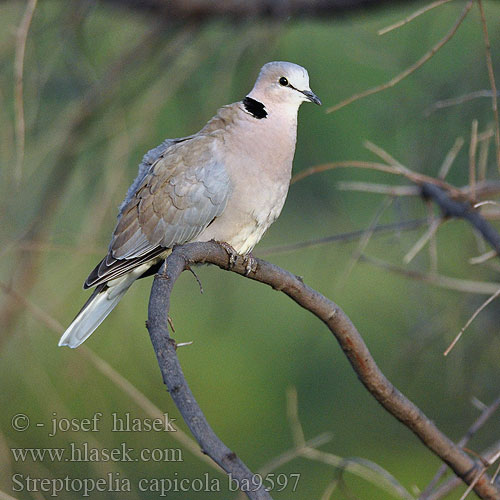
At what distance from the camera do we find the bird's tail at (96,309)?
209 centimetres

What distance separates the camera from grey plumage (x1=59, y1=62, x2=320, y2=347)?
209 centimetres

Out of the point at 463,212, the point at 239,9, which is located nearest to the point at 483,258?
the point at 463,212

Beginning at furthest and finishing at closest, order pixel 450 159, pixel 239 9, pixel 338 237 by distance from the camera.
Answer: pixel 239 9 < pixel 450 159 < pixel 338 237

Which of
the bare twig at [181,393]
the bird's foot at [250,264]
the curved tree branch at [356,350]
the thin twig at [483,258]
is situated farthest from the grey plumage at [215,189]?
the bare twig at [181,393]

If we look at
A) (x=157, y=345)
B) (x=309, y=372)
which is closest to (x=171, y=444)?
(x=309, y=372)

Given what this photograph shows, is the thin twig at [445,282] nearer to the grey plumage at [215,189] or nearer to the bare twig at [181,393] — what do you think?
the grey plumage at [215,189]

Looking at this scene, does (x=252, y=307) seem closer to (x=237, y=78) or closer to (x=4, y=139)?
(x=237, y=78)

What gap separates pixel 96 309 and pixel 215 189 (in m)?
0.47

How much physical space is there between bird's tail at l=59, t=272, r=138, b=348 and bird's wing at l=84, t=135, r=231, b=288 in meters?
0.09

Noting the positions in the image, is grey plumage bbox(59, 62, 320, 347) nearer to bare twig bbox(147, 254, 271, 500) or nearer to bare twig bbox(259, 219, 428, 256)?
bare twig bbox(259, 219, 428, 256)

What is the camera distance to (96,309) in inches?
86.0

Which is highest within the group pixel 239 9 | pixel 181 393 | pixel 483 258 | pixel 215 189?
pixel 239 9

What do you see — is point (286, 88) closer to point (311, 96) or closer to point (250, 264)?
point (311, 96)

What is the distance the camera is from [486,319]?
9.41 feet
